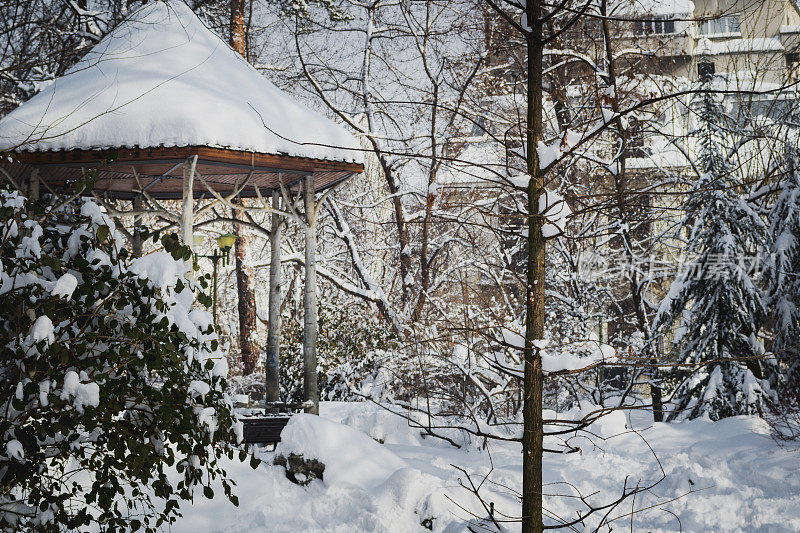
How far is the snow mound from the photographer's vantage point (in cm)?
599

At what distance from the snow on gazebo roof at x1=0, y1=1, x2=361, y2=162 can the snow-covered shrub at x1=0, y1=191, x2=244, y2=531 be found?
285cm

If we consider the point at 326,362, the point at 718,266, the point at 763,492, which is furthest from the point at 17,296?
the point at 326,362

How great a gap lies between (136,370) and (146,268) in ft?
1.70

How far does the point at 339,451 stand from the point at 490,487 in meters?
1.42

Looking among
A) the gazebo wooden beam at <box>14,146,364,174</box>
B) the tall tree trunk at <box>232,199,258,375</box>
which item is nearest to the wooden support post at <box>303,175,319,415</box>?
the gazebo wooden beam at <box>14,146,364,174</box>

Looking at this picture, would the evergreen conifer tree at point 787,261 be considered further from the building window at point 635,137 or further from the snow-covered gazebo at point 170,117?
the snow-covered gazebo at point 170,117

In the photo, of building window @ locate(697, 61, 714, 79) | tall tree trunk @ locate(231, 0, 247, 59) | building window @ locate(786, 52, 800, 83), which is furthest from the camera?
tall tree trunk @ locate(231, 0, 247, 59)

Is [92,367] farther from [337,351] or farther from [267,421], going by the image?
[337,351]

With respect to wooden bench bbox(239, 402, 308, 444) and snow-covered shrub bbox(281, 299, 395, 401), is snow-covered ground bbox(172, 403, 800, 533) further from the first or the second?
snow-covered shrub bbox(281, 299, 395, 401)

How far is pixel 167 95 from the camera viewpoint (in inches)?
280

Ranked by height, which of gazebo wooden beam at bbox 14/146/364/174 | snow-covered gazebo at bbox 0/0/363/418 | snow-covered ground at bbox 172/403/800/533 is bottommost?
snow-covered ground at bbox 172/403/800/533

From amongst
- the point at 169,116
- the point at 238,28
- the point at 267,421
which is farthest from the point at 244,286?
the point at 169,116

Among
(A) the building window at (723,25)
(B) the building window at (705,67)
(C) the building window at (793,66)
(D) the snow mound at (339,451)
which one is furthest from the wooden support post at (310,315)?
(A) the building window at (723,25)

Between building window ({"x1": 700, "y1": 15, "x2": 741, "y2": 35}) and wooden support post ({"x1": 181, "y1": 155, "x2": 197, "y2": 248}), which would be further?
building window ({"x1": 700, "y1": 15, "x2": 741, "y2": 35})
